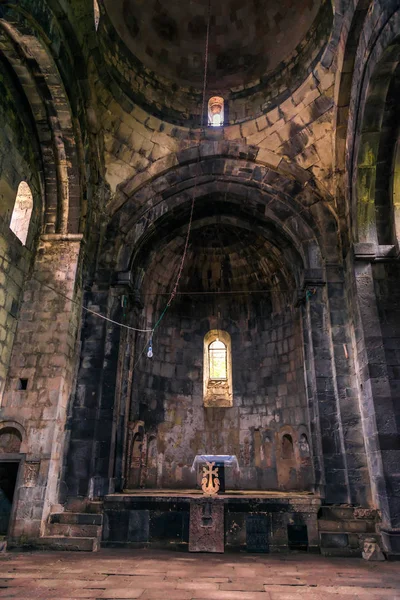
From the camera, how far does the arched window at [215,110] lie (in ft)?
39.5

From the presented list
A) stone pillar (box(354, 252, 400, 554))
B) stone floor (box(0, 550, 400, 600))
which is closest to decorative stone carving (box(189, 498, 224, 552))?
stone floor (box(0, 550, 400, 600))

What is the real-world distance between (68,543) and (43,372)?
3200 millimetres

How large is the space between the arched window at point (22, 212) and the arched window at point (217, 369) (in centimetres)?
679

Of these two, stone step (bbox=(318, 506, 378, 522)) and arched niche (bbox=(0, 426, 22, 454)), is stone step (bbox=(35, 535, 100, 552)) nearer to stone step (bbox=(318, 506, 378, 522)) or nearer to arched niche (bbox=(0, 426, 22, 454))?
arched niche (bbox=(0, 426, 22, 454))

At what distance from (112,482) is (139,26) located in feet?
39.9

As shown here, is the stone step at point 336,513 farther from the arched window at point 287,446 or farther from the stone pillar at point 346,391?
the arched window at point 287,446

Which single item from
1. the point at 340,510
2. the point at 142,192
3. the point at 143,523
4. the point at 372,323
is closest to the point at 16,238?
the point at 142,192

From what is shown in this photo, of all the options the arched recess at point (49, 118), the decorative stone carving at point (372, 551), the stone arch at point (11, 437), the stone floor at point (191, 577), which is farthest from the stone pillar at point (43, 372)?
the decorative stone carving at point (372, 551)

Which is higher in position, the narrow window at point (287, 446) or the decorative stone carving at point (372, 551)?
the narrow window at point (287, 446)

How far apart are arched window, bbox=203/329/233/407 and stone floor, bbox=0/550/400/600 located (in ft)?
19.1

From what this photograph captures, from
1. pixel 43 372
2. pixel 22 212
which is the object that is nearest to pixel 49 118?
pixel 22 212

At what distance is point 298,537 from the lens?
25.1 feet

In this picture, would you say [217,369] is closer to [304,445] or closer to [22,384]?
[304,445]

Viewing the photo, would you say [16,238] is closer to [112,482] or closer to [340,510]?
[112,482]
